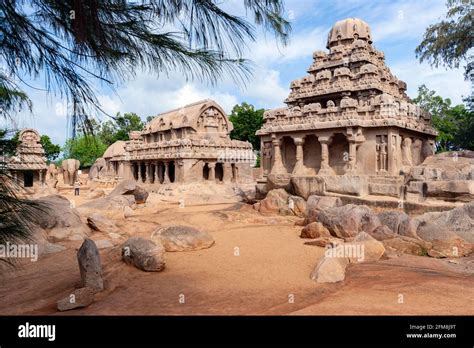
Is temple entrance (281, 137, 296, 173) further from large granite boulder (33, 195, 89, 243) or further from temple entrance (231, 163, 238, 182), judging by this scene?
large granite boulder (33, 195, 89, 243)

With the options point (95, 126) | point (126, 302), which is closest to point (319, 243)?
point (126, 302)

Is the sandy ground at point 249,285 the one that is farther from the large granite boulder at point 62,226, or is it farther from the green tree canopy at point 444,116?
the green tree canopy at point 444,116

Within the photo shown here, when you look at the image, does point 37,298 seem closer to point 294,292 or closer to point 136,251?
point 136,251

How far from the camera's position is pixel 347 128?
15.1 m

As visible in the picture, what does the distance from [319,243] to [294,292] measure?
3811mm

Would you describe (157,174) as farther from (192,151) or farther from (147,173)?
(192,151)

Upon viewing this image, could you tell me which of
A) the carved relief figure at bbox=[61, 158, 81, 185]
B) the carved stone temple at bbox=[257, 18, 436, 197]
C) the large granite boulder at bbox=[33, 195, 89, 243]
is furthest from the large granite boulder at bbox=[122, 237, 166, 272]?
the carved relief figure at bbox=[61, 158, 81, 185]

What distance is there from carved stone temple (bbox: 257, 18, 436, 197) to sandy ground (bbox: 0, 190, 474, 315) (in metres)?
6.31

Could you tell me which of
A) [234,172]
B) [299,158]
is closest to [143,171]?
[234,172]

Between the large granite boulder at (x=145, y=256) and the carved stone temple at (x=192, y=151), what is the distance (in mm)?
18332

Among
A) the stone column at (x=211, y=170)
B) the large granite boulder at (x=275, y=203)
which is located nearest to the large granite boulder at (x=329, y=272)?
the large granite boulder at (x=275, y=203)

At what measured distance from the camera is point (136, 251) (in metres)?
7.15

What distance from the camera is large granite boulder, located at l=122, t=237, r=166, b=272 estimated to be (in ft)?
22.8

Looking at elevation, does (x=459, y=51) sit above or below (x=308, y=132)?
Result: above
